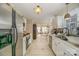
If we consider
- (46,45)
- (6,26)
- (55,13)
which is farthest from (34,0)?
(46,45)

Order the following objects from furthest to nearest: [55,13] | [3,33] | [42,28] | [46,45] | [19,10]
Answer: [46,45] < [42,28] < [55,13] < [19,10] < [3,33]

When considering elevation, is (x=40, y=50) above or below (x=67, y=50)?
below

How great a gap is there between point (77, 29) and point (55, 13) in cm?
60

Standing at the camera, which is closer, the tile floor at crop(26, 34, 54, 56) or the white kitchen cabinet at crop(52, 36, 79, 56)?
the white kitchen cabinet at crop(52, 36, 79, 56)

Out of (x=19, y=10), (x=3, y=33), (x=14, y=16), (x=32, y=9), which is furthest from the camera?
(x=32, y=9)

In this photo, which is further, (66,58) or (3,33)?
(3,33)

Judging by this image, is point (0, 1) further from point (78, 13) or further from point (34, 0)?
point (78, 13)

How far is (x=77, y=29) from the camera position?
6.79 feet

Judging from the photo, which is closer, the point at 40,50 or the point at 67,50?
the point at 67,50

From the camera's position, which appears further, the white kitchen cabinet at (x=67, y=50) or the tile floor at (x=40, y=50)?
the tile floor at (x=40, y=50)

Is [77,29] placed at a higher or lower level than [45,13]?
lower

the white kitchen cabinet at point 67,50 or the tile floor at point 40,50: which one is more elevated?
the white kitchen cabinet at point 67,50

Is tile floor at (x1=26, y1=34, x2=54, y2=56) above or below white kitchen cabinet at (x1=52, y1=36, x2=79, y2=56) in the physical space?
below

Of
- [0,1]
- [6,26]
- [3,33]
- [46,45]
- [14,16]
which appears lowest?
[46,45]
